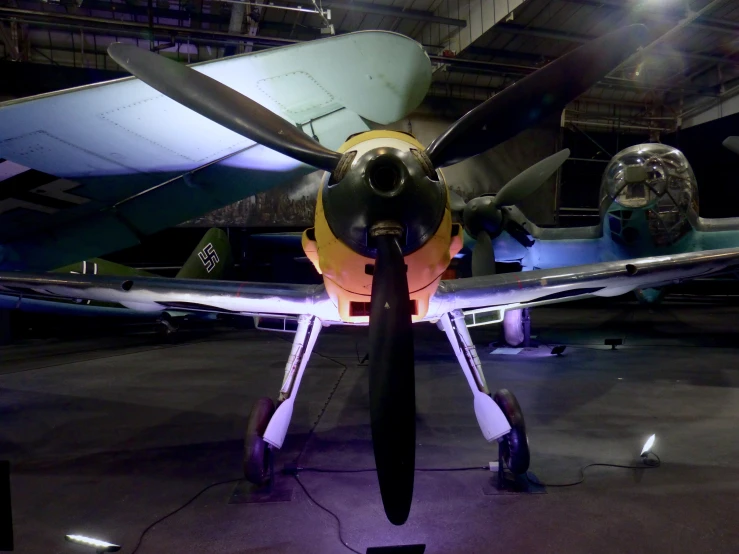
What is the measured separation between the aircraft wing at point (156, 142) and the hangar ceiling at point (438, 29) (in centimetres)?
520

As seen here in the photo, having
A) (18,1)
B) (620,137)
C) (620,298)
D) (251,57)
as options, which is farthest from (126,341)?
(620,137)

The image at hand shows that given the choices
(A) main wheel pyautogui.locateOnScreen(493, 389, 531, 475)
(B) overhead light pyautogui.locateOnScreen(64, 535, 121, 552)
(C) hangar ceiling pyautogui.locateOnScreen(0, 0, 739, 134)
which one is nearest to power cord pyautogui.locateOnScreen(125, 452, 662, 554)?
(A) main wheel pyautogui.locateOnScreen(493, 389, 531, 475)

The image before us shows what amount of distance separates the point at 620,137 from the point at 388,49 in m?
16.4

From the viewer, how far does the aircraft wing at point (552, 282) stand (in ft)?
11.1

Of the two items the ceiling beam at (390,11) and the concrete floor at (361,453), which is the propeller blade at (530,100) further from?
the ceiling beam at (390,11)

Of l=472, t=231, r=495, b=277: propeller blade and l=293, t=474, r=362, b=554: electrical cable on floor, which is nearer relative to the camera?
l=293, t=474, r=362, b=554: electrical cable on floor

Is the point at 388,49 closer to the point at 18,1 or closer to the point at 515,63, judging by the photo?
the point at 18,1

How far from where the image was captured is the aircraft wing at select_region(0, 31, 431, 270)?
3.12 meters

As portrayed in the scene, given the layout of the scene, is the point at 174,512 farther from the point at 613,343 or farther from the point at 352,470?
the point at 613,343

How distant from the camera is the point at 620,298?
16.2 metres

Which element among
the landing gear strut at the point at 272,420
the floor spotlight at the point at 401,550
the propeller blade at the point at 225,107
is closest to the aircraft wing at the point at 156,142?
the propeller blade at the point at 225,107

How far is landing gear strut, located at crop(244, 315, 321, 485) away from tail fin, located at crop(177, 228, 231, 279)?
271 inches

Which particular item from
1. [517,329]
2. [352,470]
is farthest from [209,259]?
[352,470]

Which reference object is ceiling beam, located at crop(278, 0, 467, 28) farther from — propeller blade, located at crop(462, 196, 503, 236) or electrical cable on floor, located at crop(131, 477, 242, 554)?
electrical cable on floor, located at crop(131, 477, 242, 554)
